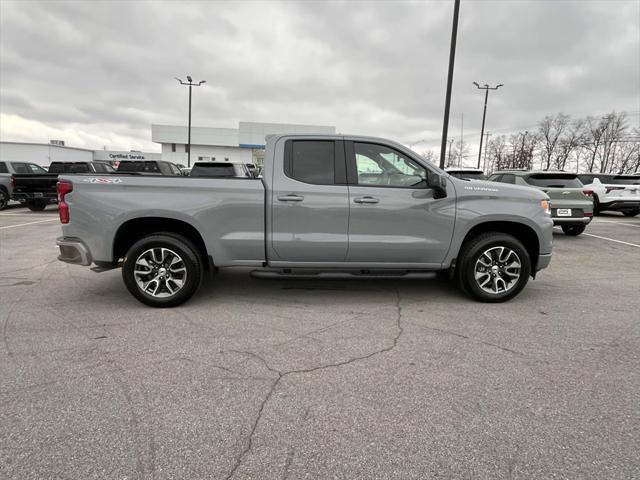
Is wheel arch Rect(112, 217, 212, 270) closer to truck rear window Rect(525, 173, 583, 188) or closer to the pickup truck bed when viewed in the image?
truck rear window Rect(525, 173, 583, 188)

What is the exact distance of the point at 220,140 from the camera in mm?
63094

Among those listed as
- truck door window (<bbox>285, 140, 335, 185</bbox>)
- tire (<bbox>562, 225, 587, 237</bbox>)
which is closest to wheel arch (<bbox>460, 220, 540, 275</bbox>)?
truck door window (<bbox>285, 140, 335, 185</bbox>)

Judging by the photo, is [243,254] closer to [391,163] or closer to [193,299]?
[193,299]

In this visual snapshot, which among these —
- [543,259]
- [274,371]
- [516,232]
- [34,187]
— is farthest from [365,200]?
[34,187]

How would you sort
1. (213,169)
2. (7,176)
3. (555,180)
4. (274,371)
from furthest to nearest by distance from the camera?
(7,176) → (213,169) → (555,180) → (274,371)

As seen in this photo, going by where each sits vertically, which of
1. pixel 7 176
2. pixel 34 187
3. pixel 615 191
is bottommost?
pixel 34 187

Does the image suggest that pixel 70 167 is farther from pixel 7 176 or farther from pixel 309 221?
pixel 309 221

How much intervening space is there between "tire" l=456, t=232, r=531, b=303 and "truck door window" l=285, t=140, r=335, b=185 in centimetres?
187

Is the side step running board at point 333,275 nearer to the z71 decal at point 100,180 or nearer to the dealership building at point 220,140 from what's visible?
the z71 decal at point 100,180

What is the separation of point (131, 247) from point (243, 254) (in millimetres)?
1253

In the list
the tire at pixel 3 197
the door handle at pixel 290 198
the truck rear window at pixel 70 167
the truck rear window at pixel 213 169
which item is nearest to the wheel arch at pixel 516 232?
the door handle at pixel 290 198

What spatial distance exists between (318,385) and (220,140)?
64.4 m

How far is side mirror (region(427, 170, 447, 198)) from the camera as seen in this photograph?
4.44 meters

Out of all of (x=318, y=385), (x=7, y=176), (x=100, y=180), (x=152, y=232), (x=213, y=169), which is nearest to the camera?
(x=318, y=385)
